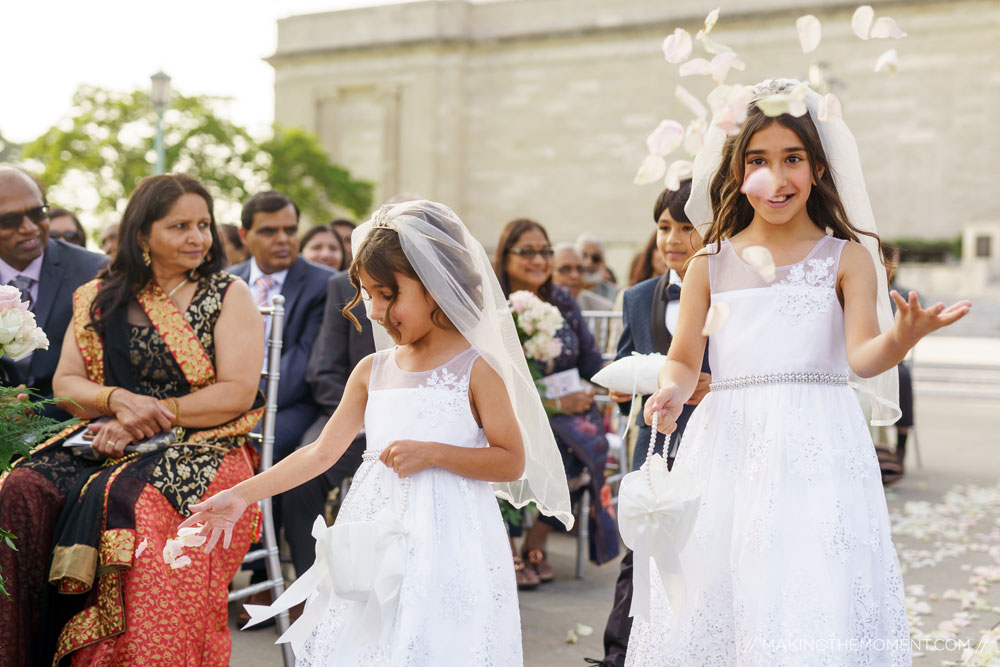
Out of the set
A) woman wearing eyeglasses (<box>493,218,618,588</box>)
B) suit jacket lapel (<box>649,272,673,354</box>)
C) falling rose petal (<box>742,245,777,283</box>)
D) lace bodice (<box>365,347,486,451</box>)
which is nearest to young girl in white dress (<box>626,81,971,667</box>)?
falling rose petal (<box>742,245,777,283</box>)

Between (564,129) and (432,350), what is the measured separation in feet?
116

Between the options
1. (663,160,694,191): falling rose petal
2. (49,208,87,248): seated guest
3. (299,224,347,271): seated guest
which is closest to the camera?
(663,160,694,191): falling rose petal

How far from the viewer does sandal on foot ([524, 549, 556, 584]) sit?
578 cm

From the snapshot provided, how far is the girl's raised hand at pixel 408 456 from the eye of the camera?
2822 millimetres

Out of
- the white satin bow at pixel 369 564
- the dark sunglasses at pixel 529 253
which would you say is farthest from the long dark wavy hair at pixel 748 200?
the dark sunglasses at pixel 529 253

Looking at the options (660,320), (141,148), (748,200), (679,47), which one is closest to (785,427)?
(748,200)

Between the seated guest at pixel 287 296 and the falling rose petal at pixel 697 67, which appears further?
the seated guest at pixel 287 296

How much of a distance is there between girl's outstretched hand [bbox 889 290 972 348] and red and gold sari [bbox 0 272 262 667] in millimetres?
2546

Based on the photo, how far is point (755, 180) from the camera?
2271 mm

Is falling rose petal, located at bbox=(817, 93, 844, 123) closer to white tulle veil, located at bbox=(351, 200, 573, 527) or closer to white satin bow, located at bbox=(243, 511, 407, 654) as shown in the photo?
white tulle veil, located at bbox=(351, 200, 573, 527)

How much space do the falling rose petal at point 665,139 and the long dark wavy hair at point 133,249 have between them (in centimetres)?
249

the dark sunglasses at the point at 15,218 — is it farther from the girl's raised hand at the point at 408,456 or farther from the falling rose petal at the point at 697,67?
the falling rose petal at the point at 697,67

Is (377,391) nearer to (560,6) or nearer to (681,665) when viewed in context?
(681,665)

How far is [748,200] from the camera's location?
123 inches
